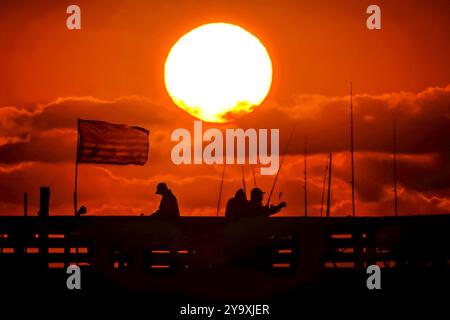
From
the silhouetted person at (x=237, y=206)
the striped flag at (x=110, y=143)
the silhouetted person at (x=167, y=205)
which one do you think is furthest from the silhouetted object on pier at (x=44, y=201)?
the striped flag at (x=110, y=143)

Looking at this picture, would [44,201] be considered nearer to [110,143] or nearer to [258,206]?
[258,206]

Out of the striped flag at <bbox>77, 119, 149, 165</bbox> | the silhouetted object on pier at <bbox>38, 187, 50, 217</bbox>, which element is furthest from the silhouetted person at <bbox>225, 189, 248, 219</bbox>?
the striped flag at <bbox>77, 119, 149, 165</bbox>

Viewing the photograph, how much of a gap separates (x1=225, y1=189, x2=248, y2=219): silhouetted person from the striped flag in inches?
312

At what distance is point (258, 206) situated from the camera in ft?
67.8

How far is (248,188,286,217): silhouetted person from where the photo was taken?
2045 cm

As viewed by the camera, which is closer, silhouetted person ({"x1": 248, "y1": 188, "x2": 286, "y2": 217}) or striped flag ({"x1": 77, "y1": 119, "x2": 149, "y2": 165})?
silhouetted person ({"x1": 248, "y1": 188, "x2": 286, "y2": 217})

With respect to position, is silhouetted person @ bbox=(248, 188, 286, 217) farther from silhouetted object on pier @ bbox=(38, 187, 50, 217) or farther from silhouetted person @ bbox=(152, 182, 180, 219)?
silhouetted object on pier @ bbox=(38, 187, 50, 217)

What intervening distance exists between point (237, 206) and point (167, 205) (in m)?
1.64

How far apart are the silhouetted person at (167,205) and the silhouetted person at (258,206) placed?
143 cm

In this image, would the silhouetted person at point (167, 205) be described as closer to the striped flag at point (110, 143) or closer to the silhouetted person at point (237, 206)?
the silhouetted person at point (237, 206)

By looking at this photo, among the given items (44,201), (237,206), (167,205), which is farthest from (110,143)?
(237,206)

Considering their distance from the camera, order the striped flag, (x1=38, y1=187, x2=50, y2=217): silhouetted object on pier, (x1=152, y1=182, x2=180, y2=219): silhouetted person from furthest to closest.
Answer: the striped flag
(x1=38, y1=187, x2=50, y2=217): silhouetted object on pier
(x1=152, y1=182, x2=180, y2=219): silhouetted person

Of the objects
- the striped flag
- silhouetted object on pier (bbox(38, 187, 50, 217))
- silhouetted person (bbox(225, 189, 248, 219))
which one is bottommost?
silhouetted person (bbox(225, 189, 248, 219))
